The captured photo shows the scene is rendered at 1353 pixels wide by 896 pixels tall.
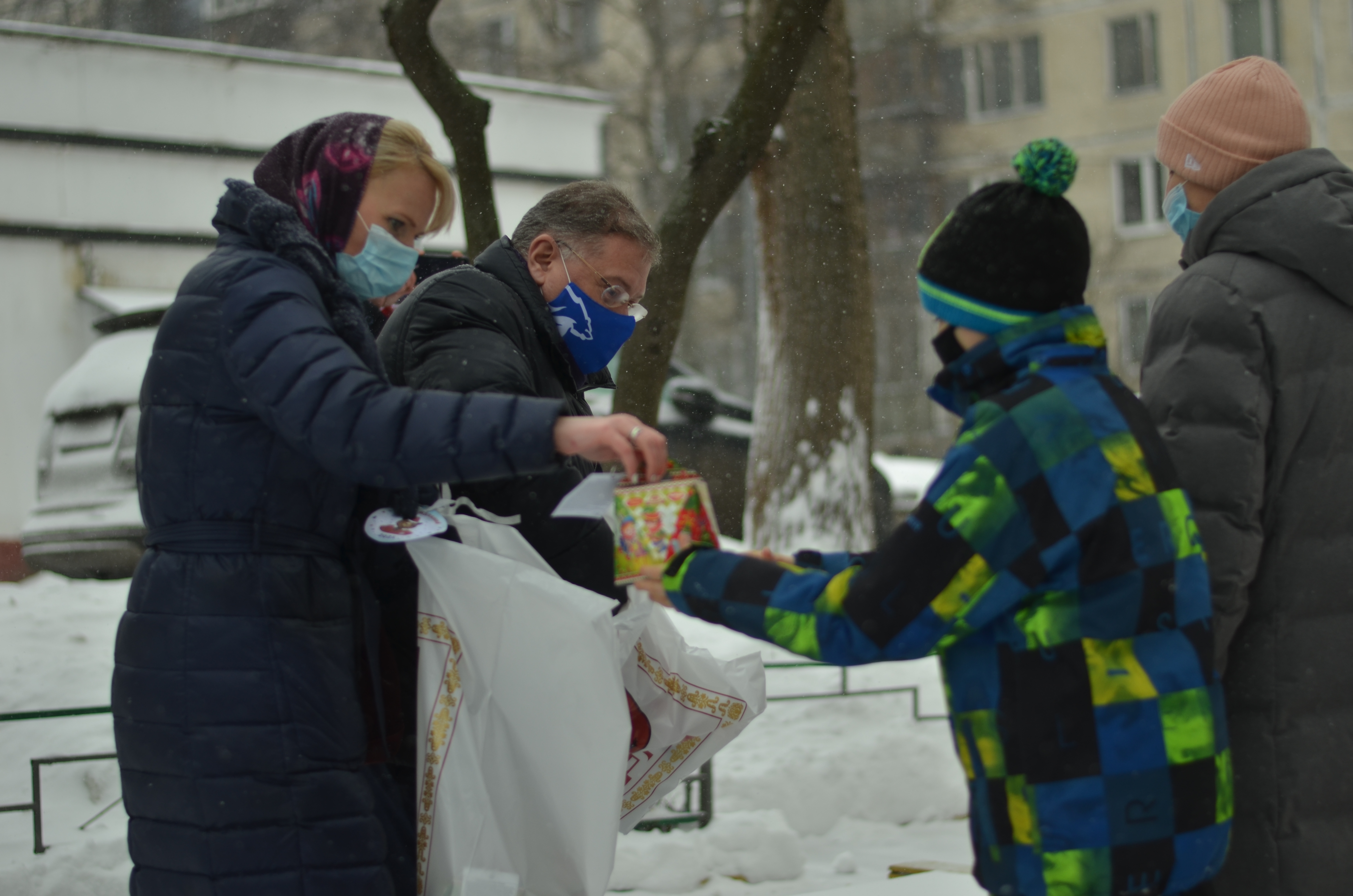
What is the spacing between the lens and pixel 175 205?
1188 cm

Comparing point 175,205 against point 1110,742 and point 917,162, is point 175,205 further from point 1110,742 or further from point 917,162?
point 917,162

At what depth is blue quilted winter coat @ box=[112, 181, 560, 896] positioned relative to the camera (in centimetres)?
182

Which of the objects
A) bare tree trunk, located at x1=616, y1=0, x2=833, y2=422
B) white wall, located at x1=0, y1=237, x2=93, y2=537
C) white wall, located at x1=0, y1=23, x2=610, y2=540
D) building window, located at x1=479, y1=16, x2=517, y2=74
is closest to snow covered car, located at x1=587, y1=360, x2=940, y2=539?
white wall, located at x1=0, y1=23, x2=610, y2=540

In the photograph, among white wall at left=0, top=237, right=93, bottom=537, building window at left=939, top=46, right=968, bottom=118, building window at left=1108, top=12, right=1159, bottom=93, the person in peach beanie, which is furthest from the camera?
building window at left=939, top=46, right=968, bottom=118

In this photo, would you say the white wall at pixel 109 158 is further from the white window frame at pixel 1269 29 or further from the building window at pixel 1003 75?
the building window at pixel 1003 75

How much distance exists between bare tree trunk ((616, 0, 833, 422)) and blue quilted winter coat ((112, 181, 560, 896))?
2987mm

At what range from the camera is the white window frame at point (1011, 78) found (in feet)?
96.7

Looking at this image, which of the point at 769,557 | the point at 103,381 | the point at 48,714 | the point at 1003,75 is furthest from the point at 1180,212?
the point at 1003,75

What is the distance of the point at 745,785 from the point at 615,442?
11.4 ft

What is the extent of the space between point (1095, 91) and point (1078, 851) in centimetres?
2960

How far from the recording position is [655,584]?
6.47 feet

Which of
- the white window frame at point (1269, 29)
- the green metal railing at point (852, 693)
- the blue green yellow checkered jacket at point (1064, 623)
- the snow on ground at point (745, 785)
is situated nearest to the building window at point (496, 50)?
the white window frame at point (1269, 29)

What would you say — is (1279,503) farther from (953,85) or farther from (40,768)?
(953,85)

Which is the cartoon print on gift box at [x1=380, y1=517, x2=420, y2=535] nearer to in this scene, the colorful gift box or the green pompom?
the colorful gift box
